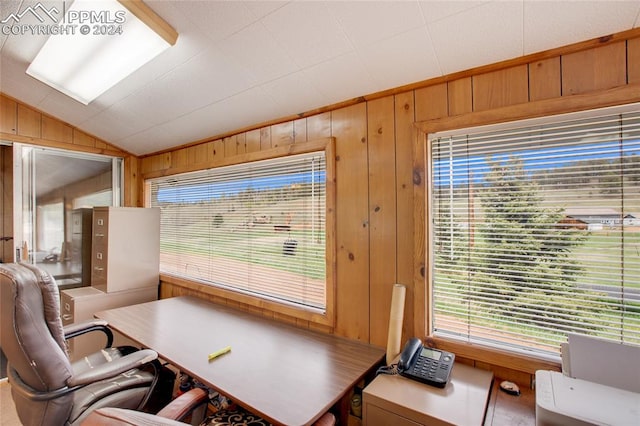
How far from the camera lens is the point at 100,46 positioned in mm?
1804

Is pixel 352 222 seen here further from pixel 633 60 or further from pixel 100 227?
pixel 100 227

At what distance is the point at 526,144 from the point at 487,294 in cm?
71

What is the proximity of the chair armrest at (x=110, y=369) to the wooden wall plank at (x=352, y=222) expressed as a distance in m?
1.06

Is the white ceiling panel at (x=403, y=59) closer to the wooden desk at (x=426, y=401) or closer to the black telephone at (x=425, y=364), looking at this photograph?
the black telephone at (x=425, y=364)

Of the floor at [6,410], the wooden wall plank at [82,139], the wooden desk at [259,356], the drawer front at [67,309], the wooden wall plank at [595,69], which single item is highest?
the wooden wall plank at [82,139]

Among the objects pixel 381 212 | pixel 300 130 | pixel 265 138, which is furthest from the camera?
pixel 265 138

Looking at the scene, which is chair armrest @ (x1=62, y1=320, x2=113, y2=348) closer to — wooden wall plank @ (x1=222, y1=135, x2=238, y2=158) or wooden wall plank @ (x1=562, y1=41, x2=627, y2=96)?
wooden wall plank @ (x1=222, y1=135, x2=238, y2=158)

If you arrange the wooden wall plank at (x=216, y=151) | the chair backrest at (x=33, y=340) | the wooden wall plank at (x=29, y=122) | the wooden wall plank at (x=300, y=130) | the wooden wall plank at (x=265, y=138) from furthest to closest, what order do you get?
1. the wooden wall plank at (x=29, y=122)
2. the wooden wall plank at (x=216, y=151)
3. the wooden wall plank at (x=265, y=138)
4. the wooden wall plank at (x=300, y=130)
5. the chair backrest at (x=33, y=340)

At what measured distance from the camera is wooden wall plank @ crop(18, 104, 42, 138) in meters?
2.77

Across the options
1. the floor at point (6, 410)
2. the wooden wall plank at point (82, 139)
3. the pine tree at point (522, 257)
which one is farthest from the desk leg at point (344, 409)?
the wooden wall plank at point (82, 139)

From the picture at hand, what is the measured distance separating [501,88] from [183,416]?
198cm

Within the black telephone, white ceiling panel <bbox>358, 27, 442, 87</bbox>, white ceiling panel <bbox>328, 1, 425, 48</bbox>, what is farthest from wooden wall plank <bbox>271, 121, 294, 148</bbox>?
the black telephone

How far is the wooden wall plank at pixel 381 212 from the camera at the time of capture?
5.42 feet

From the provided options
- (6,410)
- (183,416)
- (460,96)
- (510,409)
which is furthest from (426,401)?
(6,410)
